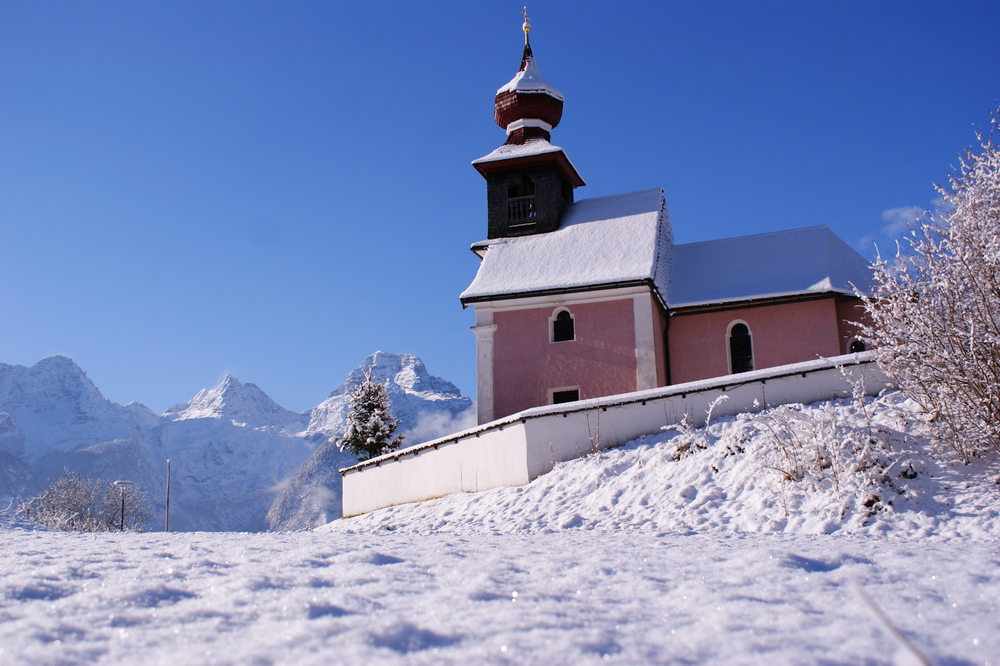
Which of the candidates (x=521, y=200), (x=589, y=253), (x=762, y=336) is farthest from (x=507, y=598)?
(x=521, y=200)

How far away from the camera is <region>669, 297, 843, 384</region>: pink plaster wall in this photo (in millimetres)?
20938

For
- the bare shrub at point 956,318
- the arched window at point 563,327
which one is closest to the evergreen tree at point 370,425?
the arched window at point 563,327

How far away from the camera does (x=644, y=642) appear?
12.6ft

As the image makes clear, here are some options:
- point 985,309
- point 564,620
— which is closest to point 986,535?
point 985,309

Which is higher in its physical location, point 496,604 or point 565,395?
point 565,395

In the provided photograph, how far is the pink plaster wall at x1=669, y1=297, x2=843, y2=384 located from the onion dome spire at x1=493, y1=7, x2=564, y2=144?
28.2 ft

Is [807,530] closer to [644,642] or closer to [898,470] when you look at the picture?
[898,470]

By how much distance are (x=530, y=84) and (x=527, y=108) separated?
939 millimetres

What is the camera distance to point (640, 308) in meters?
21.3

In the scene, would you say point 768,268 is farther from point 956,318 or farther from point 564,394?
point 956,318

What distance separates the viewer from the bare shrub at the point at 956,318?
1061cm

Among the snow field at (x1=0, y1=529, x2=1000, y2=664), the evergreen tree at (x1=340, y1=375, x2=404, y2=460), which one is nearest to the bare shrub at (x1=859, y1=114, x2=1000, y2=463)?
the snow field at (x1=0, y1=529, x2=1000, y2=664)

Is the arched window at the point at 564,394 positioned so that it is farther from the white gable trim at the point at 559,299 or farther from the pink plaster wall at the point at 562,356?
the white gable trim at the point at 559,299

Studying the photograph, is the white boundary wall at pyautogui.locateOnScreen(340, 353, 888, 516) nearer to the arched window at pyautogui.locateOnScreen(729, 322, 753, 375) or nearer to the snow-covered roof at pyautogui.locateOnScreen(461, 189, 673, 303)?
the snow-covered roof at pyautogui.locateOnScreen(461, 189, 673, 303)
